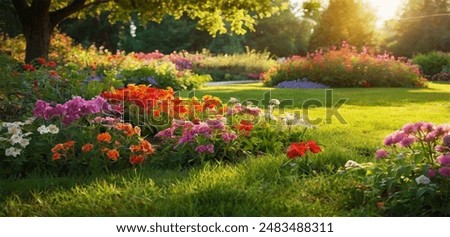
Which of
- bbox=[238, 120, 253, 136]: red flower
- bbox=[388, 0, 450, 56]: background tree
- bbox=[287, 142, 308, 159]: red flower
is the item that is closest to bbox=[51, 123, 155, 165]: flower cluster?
bbox=[238, 120, 253, 136]: red flower

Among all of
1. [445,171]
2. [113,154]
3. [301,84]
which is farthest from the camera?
[301,84]

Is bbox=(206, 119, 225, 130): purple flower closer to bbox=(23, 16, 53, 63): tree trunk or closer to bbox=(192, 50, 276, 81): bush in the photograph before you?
bbox=(23, 16, 53, 63): tree trunk

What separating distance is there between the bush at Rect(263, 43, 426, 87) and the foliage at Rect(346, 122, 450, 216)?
1131 cm

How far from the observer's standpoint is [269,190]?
319 cm

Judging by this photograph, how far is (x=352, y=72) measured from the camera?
566 inches

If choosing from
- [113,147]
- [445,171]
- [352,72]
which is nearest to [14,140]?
[113,147]

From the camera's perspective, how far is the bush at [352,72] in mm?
14359

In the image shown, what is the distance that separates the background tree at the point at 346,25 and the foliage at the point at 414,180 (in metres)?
35.5

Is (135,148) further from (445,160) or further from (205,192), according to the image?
(445,160)

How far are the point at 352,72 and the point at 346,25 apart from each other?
24728 mm

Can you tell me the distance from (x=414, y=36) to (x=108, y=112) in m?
39.9

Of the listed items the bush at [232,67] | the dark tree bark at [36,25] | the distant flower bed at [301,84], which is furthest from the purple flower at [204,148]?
the bush at [232,67]
